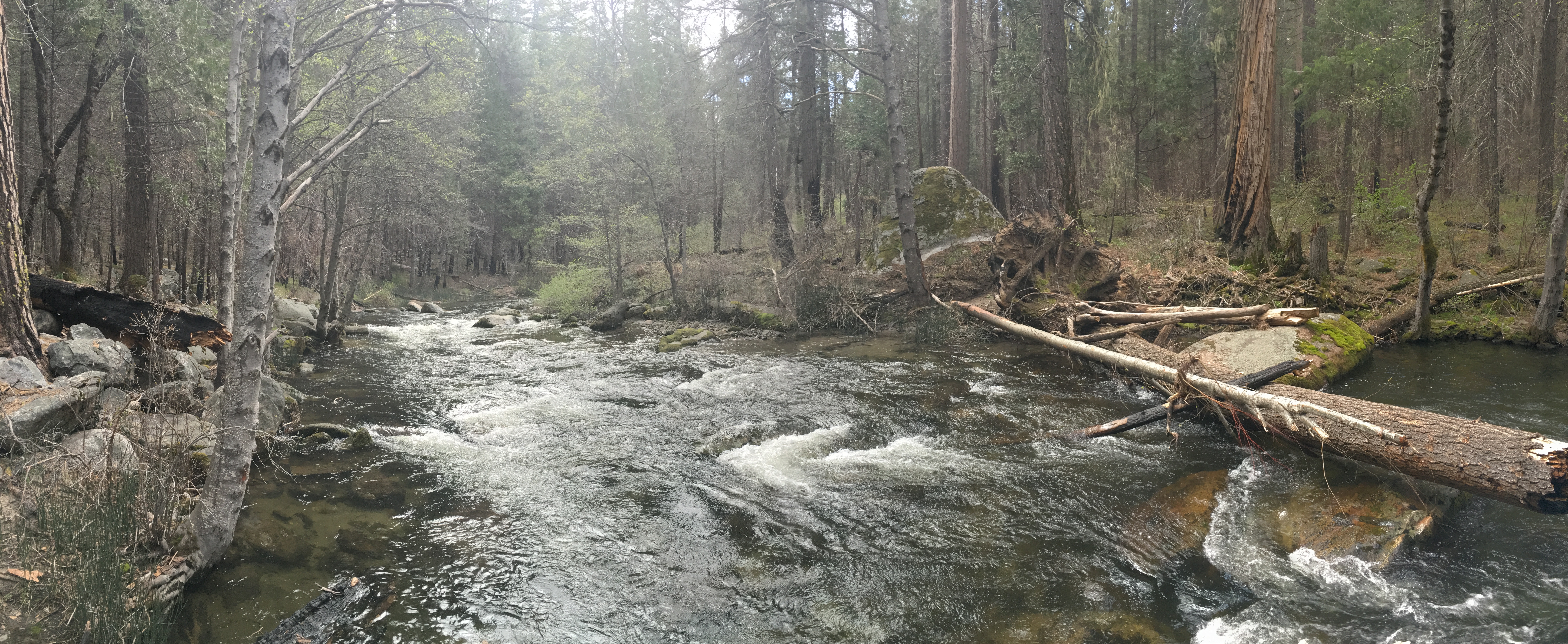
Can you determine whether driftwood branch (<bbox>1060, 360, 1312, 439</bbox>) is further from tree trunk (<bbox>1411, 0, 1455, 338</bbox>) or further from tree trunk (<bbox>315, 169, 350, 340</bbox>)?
tree trunk (<bbox>315, 169, 350, 340</bbox>)

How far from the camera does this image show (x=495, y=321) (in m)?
22.2

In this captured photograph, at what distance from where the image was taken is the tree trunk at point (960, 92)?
17.9 metres

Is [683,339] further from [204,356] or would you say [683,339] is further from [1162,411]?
[1162,411]

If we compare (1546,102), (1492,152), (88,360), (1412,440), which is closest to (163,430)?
(88,360)

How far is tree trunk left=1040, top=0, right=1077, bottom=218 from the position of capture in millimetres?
13500

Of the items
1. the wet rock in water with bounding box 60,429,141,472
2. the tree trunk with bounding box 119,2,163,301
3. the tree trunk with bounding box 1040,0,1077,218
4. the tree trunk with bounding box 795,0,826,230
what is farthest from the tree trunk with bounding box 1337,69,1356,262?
the tree trunk with bounding box 119,2,163,301

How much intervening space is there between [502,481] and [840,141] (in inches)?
962

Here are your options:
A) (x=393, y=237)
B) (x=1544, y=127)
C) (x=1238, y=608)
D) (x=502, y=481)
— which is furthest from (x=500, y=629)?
(x=393, y=237)

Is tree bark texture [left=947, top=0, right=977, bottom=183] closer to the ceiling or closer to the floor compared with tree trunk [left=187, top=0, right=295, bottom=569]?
closer to the ceiling

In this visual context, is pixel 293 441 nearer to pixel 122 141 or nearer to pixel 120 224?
pixel 122 141

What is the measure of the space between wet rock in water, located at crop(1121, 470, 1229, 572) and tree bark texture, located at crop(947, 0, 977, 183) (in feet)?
42.7

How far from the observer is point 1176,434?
6.28m

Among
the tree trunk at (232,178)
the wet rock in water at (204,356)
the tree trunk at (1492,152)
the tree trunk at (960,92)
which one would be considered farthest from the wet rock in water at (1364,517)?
the tree trunk at (960,92)

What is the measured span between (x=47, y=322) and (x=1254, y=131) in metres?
17.3
